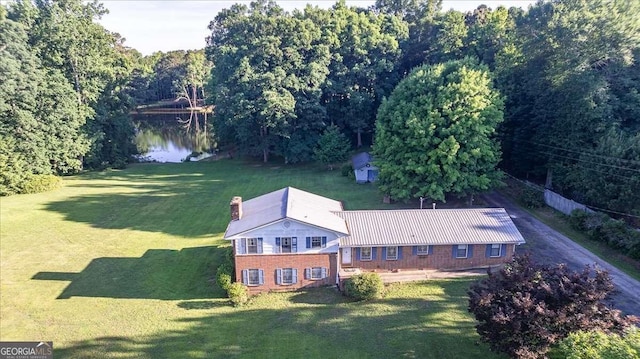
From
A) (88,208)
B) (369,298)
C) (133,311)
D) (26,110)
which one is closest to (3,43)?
(26,110)

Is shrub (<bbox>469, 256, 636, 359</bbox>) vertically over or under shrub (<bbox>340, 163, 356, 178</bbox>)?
under

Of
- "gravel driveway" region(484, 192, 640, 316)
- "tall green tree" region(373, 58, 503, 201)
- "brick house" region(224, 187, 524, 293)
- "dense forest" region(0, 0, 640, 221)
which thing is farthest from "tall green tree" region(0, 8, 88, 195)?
"gravel driveway" region(484, 192, 640, 316)

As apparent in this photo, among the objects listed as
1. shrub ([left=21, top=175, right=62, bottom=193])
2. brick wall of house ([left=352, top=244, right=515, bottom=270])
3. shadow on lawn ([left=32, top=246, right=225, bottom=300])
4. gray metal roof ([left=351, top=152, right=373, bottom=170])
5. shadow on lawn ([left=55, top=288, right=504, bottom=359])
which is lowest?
shadow on lawn ([left=55, top=288, right=504, bottom=359])

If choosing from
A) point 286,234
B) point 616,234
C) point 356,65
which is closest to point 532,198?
point 616,234

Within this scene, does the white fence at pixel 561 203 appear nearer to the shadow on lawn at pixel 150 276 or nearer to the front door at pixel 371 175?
the front door at pixel 371 175

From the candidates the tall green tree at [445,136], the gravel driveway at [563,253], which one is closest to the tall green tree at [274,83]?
the tall green tree at [445,136]

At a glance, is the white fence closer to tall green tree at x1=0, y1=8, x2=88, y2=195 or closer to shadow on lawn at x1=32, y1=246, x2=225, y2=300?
Answer: shadow on lawn at x1=32, y1=246, x2=225, y2=300

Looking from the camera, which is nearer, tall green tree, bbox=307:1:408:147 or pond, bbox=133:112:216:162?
tall green tree, bbox=307:1:408:147

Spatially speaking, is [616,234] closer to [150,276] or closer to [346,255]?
[346,255]
